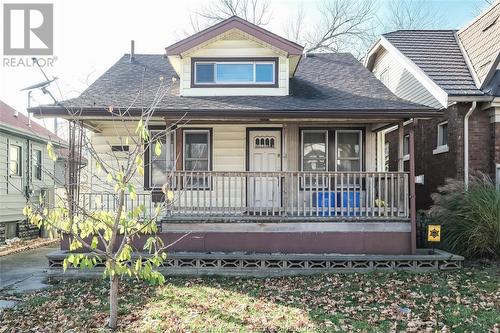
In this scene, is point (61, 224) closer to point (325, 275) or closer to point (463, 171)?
point (325, 275)

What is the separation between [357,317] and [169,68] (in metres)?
9.68

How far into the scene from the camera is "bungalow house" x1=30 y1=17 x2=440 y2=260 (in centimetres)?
925

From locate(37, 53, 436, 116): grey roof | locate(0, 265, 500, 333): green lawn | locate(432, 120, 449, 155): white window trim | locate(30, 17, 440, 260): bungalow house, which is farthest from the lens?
locate(432, 120, 449, 155): white window trim

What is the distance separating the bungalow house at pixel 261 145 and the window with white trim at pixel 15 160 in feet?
17.8

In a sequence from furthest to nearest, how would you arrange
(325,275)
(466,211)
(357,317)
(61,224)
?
(466,211)
(325,275)
(357,317)
(61,224)

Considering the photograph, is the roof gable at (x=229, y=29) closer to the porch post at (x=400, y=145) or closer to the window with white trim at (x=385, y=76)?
the porch post at (x=400, y=145)

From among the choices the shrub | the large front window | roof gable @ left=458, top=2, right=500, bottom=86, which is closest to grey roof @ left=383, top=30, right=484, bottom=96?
roof gable @ left=458, top=2, right=500, bottom=86

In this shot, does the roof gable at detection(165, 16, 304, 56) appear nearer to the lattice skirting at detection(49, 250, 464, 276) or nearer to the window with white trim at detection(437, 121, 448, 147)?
the window with white trim at detection(437, 121, 448, 147)

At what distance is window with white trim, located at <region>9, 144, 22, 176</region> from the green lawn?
8.42 meters

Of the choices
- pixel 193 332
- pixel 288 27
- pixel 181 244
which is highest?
pixel 288 27

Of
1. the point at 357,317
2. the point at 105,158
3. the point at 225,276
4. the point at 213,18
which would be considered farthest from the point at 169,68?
the point at 213,18

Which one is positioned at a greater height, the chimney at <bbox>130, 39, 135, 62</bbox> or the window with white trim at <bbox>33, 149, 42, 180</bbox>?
the chimney at <bbox>130, 39, 135, 62</bbox>

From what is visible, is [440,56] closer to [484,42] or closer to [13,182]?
[484,42]

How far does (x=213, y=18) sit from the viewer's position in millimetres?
26875
